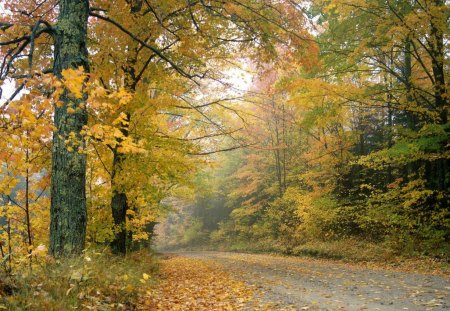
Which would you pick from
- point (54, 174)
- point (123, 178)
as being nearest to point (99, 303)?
point (54, 174)

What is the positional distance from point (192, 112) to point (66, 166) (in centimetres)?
954

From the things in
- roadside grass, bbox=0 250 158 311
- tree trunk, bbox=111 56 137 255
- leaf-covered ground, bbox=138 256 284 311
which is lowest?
leaf-covered ground, bbox=138 256 284 311

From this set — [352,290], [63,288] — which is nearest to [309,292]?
[352,290]

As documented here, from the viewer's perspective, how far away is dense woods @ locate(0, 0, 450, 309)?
5.34 metres

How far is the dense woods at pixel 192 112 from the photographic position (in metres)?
5.34

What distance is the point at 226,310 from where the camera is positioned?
6.25 meters

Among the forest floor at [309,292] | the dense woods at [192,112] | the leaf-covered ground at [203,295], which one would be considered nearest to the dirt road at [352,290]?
the forest floor at [309,292]

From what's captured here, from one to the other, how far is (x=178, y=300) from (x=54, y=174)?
3.57 meters

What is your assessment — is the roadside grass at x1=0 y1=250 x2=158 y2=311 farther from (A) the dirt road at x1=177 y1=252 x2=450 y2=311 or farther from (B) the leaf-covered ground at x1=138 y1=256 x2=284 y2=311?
(A) the dirt road at x1=177 y1=252 x2=450 y2=311

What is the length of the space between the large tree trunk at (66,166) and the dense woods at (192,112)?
2 cm

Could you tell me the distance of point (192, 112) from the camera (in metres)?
14.6

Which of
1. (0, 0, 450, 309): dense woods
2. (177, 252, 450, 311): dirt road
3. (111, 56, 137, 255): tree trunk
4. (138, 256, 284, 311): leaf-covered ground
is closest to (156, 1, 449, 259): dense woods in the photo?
(0, 0, 450, 309): dense woods

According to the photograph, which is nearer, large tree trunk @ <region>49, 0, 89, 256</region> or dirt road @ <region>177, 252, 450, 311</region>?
large tree trunk @ <region>49, 0, 89, 256</region>

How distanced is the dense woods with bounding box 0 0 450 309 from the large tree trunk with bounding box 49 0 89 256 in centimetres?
2
